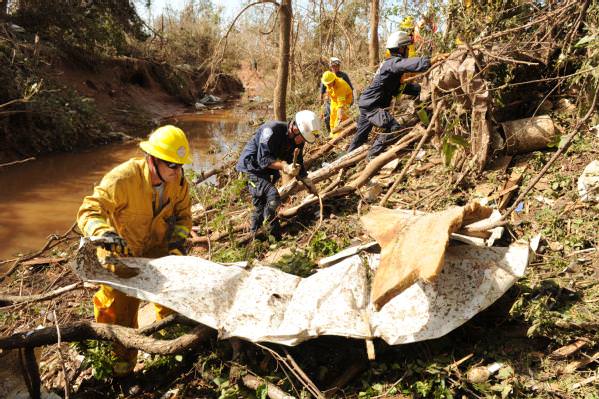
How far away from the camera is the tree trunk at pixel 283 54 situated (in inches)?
209

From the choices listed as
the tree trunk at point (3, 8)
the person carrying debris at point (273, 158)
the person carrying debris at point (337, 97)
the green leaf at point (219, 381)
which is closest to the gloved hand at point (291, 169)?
the person carrying debris at point (273, 158)

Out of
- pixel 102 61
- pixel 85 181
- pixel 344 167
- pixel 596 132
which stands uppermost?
→ pixel 102 61

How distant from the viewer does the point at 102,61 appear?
15.2 metres

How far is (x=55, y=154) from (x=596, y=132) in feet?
35.8

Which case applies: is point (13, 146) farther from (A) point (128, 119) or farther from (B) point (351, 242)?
(B) point (351, 242)

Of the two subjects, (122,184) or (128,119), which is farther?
(128,119)

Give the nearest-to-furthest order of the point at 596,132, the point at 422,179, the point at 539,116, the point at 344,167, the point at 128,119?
1. the point at 596,132
2. the point at 539,116
3. the point at 422,179
4. the point at 344,167
5. the point at 128,119

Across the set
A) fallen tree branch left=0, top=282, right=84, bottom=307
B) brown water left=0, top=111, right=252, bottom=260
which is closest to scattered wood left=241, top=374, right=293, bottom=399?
fallen tree branch left=0, top=282, right=84, bottom=307

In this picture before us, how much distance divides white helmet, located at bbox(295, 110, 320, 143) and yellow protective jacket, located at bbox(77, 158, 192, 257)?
1496mm

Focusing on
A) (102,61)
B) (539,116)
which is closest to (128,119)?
(102,61)

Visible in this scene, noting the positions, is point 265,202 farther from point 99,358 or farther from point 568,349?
point 568,349

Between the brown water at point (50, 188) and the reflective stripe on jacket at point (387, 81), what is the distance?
3018mm

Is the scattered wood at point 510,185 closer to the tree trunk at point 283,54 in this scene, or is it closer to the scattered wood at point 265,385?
the scattered wood at point 265,385

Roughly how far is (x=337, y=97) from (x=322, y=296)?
5240 millimetres
